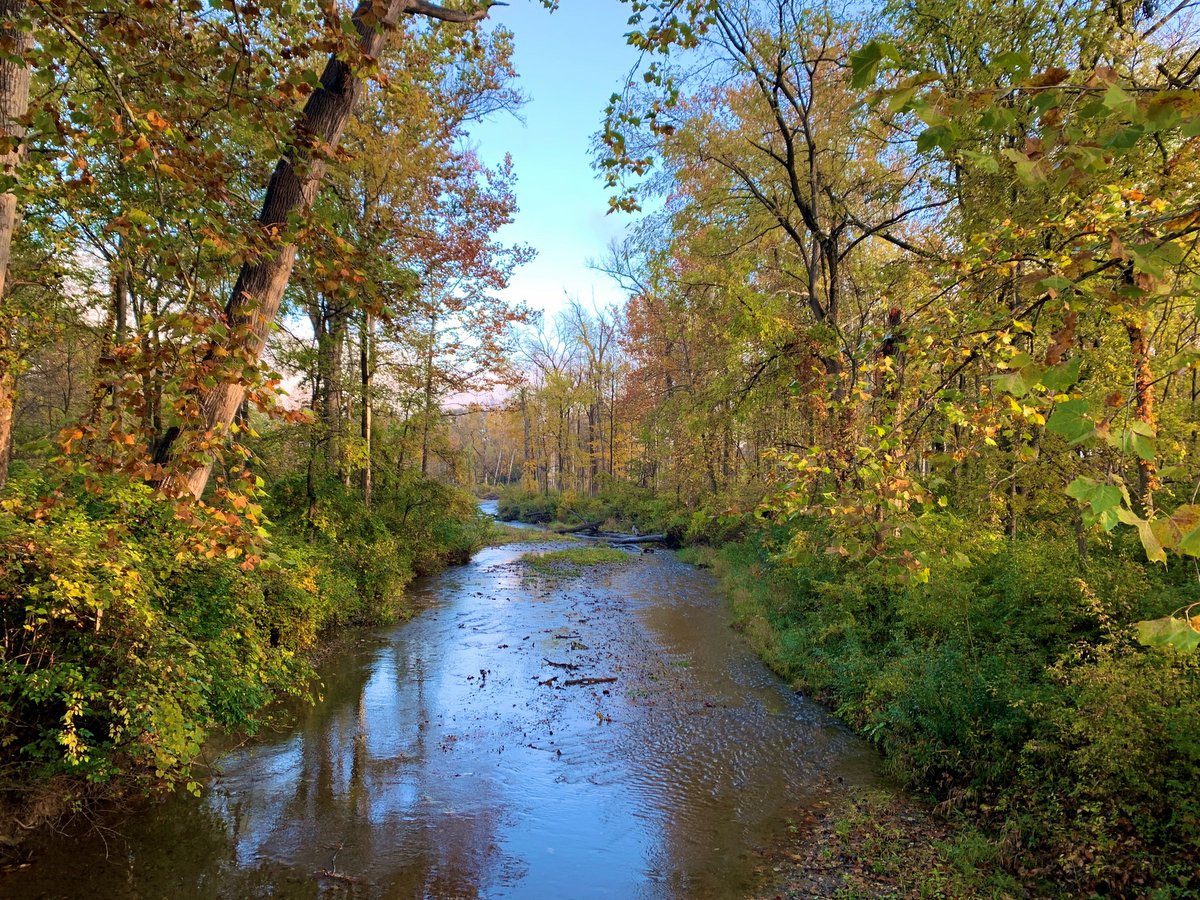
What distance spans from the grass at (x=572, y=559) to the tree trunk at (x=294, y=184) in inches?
646

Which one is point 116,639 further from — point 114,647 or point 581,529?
point 581,529

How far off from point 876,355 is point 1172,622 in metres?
3.37

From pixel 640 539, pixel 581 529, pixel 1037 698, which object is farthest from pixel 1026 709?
pixel 581 529

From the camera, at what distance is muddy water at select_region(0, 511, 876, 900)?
4.93 meters

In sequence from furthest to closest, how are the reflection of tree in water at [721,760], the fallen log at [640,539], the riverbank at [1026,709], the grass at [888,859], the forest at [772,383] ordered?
the fallen log at [640,539] → the reflection of tree in water at [721,760] → the grass at [888,859] → the riverbank at [1026,709] → the forest at [772,383]

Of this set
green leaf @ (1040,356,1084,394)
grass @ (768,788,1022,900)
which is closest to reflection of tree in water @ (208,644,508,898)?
grass @ (768,788,1022,900)

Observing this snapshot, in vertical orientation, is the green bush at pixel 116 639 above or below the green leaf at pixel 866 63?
below

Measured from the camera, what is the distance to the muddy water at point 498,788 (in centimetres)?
493

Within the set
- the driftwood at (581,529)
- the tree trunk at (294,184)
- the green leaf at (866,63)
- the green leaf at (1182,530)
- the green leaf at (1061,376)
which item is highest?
the tree trunk at (294,184)

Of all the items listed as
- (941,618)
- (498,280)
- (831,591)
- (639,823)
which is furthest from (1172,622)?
(498,280)

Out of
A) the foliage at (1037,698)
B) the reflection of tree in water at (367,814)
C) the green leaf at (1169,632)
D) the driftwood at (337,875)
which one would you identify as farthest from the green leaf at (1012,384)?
the driftwood at (337,875)

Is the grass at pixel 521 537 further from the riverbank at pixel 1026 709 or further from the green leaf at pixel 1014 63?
the green leaf at pixel 1014 63

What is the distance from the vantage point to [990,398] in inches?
135

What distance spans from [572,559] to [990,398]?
770 inches
